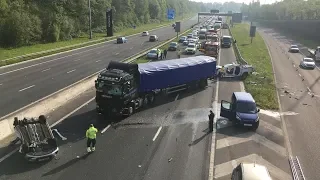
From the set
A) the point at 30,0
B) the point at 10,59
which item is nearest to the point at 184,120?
the point at 10,59

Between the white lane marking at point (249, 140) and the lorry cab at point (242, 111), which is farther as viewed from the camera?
the lorry cab at point (242, 111)

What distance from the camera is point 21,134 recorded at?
55.2ft

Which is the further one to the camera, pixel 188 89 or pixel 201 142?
pixel 188 89

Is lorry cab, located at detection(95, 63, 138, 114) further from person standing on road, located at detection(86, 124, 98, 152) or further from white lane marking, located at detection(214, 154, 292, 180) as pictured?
white lane marking, located at detection(214, 154, 292, 180)

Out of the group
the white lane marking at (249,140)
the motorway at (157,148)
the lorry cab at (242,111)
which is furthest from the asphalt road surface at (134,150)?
the lorry cab at (242,111)

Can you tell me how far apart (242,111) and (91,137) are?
1041 centimetres

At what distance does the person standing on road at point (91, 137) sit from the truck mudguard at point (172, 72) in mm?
7986

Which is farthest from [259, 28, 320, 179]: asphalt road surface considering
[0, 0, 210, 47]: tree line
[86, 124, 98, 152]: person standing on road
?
[0, 0, 210, 47]: tree line

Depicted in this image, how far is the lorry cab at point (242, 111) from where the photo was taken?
70.3 ft

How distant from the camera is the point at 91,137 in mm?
17172

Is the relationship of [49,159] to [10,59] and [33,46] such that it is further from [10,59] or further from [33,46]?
[33,46]

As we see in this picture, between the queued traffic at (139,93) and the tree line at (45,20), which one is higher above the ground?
the tree line at (45,20)

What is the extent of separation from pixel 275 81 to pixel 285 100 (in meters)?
7.95

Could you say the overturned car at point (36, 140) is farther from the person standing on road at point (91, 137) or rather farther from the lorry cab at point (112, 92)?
the lorry cab at point (112, 92)
